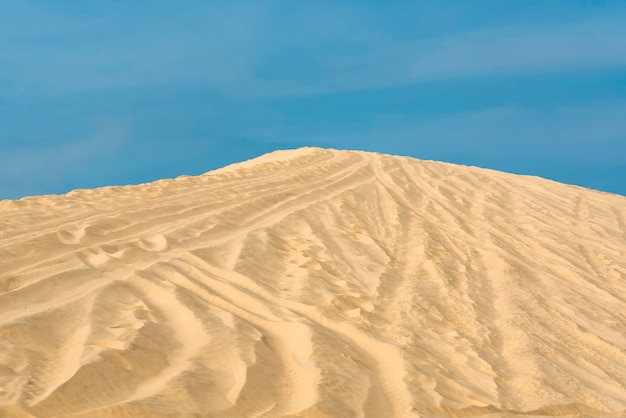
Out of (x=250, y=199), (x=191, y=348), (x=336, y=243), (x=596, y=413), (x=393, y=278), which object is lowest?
(x=596, y=413)

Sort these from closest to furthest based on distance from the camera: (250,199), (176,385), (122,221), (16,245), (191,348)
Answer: (176,385) → (191,348) → (16,245) → (122,221) → (250,199)

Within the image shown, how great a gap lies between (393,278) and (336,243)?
3.42 ft

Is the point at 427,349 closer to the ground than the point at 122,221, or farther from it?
closer to the ground

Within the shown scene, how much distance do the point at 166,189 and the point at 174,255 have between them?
379cm

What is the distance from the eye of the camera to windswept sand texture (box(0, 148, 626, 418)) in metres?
3.65

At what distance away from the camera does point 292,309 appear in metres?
5.21

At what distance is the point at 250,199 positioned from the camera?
9336mm

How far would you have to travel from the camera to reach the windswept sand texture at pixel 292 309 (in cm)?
365

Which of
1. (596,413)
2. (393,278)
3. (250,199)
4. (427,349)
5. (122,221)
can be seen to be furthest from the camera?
(250,199)

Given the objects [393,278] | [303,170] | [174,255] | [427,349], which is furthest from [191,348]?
[303,170]

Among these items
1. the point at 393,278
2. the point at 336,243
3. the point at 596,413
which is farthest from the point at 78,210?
the point at 596,413

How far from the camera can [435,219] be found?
10102 millimetres

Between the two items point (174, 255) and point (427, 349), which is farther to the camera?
point (174, 255)

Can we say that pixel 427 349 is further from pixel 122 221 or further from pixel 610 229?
pixel 610 229
